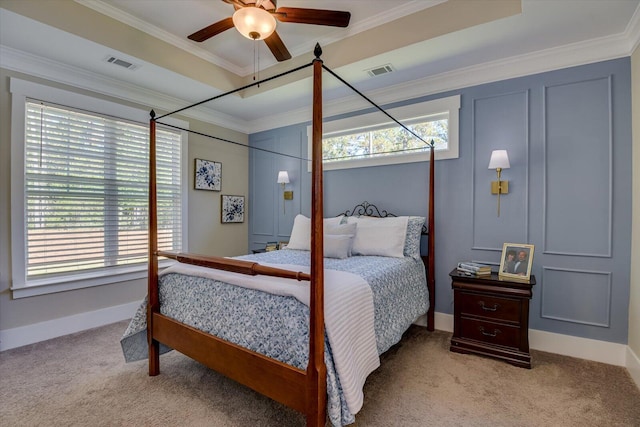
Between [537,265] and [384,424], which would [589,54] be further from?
[384,424]

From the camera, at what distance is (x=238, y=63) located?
3562 millimetres

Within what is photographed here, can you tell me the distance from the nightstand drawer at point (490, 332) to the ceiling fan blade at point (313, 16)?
252cm

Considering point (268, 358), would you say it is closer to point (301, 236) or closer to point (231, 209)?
point (301, 236)

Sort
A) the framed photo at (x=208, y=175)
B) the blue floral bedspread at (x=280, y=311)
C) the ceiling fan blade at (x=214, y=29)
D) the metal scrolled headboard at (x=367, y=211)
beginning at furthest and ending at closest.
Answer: the framed photo at (x=208, y=175)
the metal scrolled headboard at (x=367, y=211)
the ceiling fan blade at (x=214, y=29)
the blue floral bedspread at (x=280, y=311)

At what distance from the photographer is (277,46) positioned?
230cm

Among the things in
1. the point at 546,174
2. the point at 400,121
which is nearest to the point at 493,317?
the point at 546,174

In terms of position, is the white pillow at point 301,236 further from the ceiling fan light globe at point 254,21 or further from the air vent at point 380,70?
the ceiling fan light globe at point 254,21

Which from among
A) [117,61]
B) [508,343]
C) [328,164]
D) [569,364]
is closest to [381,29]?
[328,164]

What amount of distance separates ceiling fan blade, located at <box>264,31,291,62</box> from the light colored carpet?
2463 mm

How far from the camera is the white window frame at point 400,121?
313cm

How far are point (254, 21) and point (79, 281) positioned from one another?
3020mm

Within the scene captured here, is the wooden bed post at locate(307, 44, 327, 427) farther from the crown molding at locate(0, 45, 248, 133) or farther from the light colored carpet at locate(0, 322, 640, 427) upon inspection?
the crown molding at locate(0, 45, 248, 133)

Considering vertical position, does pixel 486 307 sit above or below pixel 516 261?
below

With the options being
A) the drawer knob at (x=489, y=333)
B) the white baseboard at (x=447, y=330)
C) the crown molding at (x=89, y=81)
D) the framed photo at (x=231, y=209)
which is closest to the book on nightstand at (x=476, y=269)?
the drawer knob at (x=489, y=333)
